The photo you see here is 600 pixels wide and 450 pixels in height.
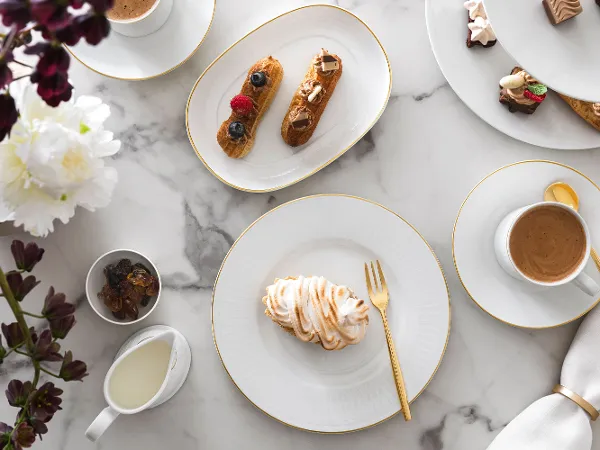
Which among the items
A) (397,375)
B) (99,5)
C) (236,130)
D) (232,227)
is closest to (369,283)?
(397,375)

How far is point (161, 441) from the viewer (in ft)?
4.51

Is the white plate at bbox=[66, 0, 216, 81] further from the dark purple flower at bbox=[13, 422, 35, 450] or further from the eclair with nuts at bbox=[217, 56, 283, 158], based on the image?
the dark purple flower at bbox=[13, 422, 35, 450]

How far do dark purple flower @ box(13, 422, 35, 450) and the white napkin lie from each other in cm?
100

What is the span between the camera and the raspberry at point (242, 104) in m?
1.29

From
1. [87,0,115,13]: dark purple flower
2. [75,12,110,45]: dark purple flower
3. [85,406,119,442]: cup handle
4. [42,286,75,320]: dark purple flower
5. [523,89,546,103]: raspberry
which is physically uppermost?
[87,0,115,13]: dark purple flower

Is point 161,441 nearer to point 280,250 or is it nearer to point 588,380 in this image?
point 280,250

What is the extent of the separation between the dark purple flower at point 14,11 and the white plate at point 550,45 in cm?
69

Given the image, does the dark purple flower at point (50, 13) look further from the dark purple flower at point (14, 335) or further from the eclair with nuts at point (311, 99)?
the eclair with nuts at point (311, 99)

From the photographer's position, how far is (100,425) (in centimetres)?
117

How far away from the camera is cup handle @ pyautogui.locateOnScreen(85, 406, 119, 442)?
1.16 meters

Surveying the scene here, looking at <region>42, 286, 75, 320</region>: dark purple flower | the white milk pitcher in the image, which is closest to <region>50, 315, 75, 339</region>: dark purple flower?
<region>42, 286, 75, 320</region>: dark purple flower

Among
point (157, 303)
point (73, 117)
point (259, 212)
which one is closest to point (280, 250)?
point (259, 212)

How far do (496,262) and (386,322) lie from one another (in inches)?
11.1

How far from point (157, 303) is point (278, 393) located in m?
0.33
